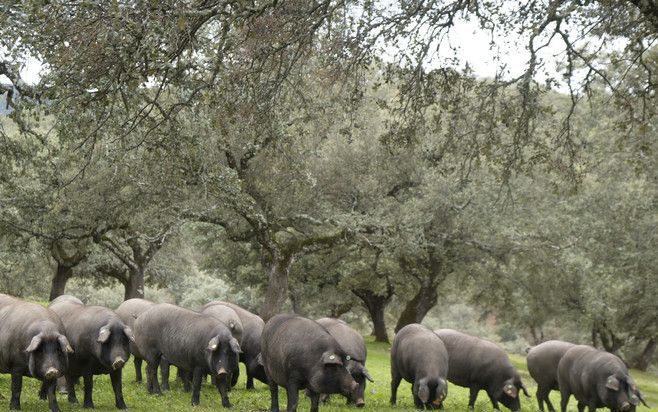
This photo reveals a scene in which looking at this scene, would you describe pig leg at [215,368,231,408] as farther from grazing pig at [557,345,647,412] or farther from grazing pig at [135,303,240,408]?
grazing pig at [557,345,647,412]

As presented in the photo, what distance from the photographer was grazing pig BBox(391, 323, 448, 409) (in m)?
14.1

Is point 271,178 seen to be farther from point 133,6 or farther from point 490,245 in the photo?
point 133,6

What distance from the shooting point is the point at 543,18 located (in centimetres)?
1170

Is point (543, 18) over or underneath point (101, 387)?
over

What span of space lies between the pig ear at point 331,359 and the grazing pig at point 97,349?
3238mm

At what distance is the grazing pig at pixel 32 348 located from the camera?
10.8m

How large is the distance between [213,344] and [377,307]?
30.7 m

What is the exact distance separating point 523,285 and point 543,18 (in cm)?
2529

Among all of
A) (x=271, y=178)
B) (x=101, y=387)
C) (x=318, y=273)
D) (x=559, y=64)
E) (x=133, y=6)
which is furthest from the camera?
(x=318, y=273)

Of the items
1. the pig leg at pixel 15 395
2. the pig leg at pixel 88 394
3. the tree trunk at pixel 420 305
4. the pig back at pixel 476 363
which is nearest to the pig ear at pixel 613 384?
the pig back at pixel 476 363

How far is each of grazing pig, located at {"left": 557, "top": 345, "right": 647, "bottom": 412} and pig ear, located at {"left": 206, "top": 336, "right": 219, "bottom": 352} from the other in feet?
24.9

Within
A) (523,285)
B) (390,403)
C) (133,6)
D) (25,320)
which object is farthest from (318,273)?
(133,6)

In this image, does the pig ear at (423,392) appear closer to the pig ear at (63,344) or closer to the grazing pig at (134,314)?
the grazing pig at (134,314)

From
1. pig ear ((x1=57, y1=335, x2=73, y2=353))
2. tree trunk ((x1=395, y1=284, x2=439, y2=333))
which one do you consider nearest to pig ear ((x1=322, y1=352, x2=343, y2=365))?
pig ear ((x1=57, y1=335, x2=73, y2=353))
